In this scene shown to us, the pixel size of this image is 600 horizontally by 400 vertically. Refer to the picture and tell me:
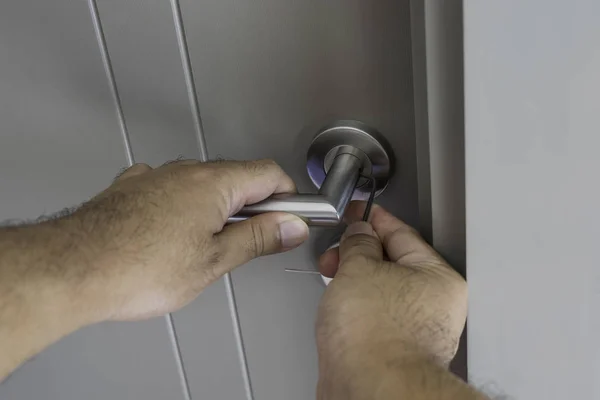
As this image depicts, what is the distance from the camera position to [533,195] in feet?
1.10

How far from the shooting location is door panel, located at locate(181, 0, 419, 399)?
427mm

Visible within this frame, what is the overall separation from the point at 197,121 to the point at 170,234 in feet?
0.38

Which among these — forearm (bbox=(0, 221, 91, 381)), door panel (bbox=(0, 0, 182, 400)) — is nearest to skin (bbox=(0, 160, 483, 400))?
forearm (bbox=(0, 221, 91, 381))

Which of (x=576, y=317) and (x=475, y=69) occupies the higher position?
(x=475, y=69)

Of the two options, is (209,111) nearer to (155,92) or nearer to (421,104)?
(155,92)

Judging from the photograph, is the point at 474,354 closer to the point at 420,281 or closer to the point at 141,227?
the point at 420,281

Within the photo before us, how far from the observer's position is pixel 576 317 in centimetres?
36

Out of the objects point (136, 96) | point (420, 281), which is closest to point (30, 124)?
point (136, 96)

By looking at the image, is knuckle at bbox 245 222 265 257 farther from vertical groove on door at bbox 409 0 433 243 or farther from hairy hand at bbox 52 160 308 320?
vertical groove on door at bbox 409 0 433 243

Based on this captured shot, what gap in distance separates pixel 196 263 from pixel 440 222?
0.52 ft

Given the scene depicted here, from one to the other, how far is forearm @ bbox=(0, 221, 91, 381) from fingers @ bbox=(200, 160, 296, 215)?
105 mm

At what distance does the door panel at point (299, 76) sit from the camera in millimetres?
427

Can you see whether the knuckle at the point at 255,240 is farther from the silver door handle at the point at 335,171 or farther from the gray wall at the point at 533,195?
the gray wall at the point at 533,195

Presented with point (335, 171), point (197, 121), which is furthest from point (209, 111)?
point (335, 171)
